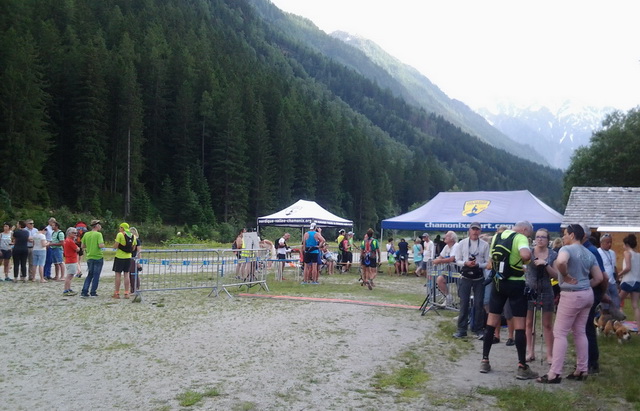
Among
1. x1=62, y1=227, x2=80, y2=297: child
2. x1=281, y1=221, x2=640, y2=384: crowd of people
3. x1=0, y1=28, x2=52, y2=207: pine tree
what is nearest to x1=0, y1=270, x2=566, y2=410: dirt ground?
x1=281, y1=221, x2=640, y2=384: crowd of people

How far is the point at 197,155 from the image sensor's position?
212 ft

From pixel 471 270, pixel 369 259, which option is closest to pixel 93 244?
pixel 369 259

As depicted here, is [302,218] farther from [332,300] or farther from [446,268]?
[446,268]

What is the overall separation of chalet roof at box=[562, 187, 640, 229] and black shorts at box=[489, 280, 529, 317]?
47.3 feet

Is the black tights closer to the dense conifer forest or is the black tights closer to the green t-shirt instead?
the green t-shirt

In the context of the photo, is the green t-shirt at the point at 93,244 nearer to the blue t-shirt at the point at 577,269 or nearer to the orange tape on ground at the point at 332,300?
the orange tape on ground at the point at 332,300

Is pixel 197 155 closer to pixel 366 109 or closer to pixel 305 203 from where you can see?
pixel 305 203

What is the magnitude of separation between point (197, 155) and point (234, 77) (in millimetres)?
22430

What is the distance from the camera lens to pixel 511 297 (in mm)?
6449

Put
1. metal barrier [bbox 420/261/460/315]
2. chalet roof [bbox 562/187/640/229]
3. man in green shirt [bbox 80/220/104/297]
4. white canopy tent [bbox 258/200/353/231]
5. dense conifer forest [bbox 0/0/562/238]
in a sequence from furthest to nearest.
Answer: dense conifer forest [bbox 0/0/562/238] → white canopy tent [bbox 258/200/353/231] → chalet roof [bbox 562/187/640/229] → man in green shirt [bbox 80/220/104/297] → metal barrier [bbox 420/261/460/315]

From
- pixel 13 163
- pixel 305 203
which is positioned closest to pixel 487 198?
pixel 305 203

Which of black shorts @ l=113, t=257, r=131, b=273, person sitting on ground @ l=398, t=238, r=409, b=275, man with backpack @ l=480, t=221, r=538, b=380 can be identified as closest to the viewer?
man with backpack @ l=480, t=221, r=538, b=380

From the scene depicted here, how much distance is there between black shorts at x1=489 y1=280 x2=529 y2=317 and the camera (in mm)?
6371

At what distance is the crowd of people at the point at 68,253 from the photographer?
12.3 meters
